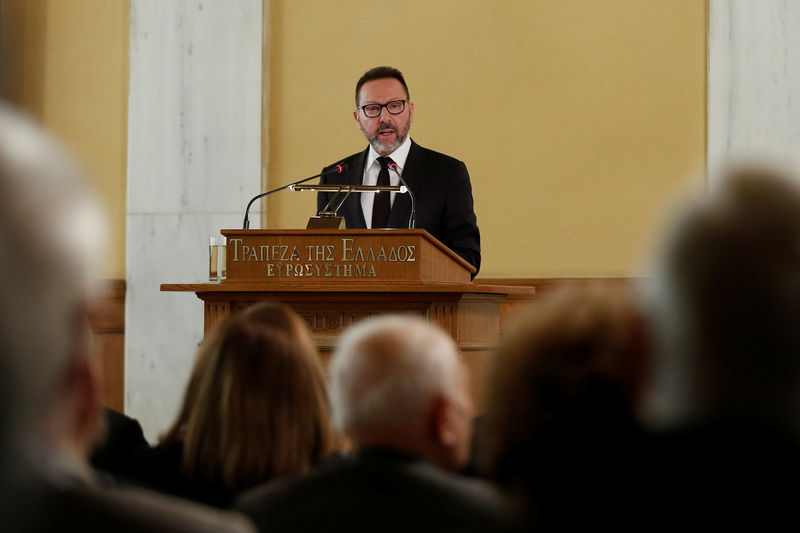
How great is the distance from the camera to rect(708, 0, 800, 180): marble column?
6734mm

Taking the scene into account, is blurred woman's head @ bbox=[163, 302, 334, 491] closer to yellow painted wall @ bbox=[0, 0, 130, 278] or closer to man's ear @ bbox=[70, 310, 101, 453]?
man's ear @ bbox=[70, 310, 101, 453]

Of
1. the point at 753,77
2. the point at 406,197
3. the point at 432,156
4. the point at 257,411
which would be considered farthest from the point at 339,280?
the point at 753,77

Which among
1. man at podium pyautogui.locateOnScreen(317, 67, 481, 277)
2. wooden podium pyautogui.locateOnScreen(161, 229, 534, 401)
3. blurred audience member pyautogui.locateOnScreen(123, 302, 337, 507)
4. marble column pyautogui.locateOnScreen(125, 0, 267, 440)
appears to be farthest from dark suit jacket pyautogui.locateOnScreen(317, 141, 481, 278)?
blurred audience member pyautogui.locateOnScreen(123, 302, 337, 507)

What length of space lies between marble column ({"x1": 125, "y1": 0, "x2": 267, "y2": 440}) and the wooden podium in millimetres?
3005

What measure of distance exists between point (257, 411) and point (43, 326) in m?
1.57

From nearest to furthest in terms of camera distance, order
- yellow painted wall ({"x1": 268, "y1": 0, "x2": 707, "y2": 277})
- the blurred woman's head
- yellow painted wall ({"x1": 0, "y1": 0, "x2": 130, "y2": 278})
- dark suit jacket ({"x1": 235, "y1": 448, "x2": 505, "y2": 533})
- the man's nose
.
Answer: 1. dark suit jacket ({"x1": 235, "y1": 448, "x2": 505, "y2": 533})
2. the blurred woman's head
3. the man's nose
4. yellow painted wall ({"x1": 268, "y1": 0, "x2": 707, "y2": 277})
5. yellow painted wall ({"x1": 0, "y1": 0, "x2": 130, "y2": 278})

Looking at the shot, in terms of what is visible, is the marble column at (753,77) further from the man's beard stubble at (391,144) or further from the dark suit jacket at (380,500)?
the dark suit jacket at (380,500)

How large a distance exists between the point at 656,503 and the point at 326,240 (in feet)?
11.6

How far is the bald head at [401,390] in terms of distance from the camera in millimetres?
1626

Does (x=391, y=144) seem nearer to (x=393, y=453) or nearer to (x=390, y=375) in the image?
(x=390, y=375)

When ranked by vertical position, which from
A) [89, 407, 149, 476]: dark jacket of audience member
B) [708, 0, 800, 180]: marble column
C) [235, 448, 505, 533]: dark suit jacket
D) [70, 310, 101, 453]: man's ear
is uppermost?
[708, 0, 800, 180]: marble column

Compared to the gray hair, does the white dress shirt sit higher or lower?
higher

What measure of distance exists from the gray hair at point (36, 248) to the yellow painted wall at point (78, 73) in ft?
23.7

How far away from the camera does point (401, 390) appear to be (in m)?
1.65
